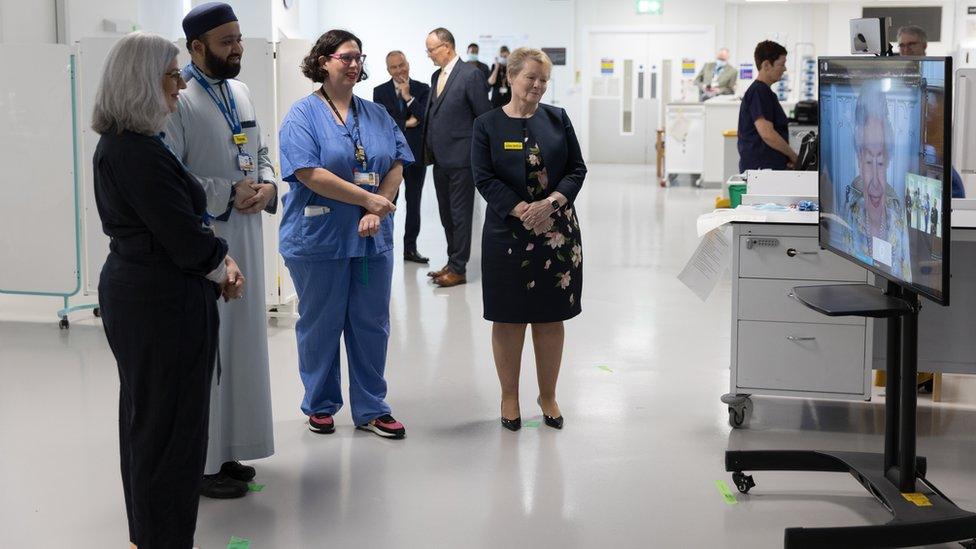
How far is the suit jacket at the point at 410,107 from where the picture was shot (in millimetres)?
7379

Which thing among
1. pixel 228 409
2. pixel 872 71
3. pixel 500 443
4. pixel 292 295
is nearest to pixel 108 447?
pixel 228 409

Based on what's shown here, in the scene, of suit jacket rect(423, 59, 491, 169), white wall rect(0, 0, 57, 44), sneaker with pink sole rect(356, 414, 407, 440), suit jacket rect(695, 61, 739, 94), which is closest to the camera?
sneaker with pink sole rect(356, 414, 407, 440)

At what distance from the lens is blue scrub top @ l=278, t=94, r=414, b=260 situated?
12.2 feet

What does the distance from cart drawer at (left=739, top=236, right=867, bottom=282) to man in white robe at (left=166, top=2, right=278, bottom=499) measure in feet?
5.62

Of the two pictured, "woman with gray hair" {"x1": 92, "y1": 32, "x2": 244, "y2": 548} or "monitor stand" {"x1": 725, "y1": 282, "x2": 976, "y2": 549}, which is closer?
"woman with gray hair" {"x1": 92, "y1": 32, "x2": 244, "y2": 548}

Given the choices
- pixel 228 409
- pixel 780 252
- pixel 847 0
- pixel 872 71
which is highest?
pixel 847 0

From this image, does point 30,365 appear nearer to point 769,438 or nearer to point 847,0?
point 769,438

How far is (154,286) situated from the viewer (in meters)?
2.49

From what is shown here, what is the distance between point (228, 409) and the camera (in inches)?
134

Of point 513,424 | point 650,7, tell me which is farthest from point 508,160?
point 650,7

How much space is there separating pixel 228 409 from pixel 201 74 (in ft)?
3.30

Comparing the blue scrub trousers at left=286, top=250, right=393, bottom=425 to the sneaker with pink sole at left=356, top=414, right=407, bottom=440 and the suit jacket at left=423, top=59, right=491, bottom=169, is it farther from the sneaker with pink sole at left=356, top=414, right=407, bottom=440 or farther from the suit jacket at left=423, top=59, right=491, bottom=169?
the suit jacket at left=423, top=59, right=491, bottom=169

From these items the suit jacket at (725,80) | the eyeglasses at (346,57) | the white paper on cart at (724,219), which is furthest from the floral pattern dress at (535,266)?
the suit jacket at (725,80)

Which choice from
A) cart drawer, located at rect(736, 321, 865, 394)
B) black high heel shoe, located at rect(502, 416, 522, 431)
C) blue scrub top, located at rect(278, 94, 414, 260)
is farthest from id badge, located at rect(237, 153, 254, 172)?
cart drawer, located at rect(736, 321, 865, 394)
